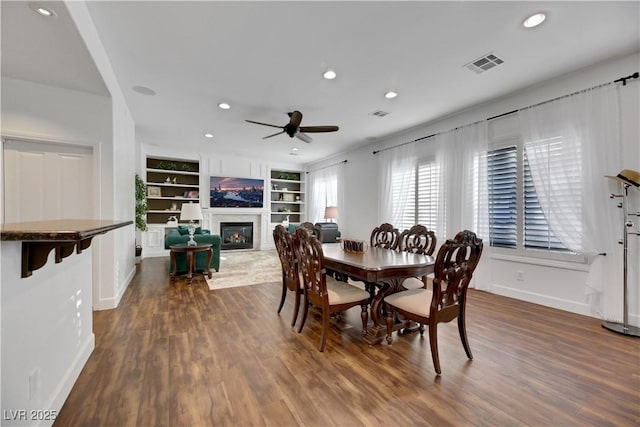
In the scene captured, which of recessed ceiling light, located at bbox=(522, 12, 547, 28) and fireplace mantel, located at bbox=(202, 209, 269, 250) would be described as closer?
recessed ceiling light, located at bbox=(522, 12, 547, 28)

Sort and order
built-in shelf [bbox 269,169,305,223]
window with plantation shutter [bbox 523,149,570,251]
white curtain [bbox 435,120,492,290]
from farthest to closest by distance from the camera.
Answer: built-in shelf [bbox 269,169,305,223], white curtain [bbox 435,120,492,290], window with plantation shutter [bbox 523,149,570,251]

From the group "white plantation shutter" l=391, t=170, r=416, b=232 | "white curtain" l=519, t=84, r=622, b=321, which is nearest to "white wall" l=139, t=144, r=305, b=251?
"white plantation shutter" l=391, t=170, r=416, b=232

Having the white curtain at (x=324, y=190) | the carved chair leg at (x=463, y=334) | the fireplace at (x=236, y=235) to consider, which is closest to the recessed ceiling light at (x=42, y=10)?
the carved chair leg at (x=463, y=334)

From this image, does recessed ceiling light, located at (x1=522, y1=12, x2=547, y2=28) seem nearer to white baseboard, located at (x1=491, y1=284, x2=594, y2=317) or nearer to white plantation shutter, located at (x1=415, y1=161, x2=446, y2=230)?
white plantation shutter, located at (x1=415, y1=161, x2=446, y2=230)

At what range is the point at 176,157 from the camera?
7.51 m

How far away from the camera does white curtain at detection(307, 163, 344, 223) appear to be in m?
7.59

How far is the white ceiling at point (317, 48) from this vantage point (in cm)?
221

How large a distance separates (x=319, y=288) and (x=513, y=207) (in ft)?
10.4

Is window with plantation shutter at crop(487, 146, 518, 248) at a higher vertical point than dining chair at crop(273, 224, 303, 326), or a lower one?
higher

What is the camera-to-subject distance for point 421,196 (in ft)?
16.8

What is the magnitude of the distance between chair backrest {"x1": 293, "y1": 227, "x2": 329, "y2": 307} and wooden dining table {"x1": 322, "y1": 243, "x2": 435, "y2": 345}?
0.84 feet

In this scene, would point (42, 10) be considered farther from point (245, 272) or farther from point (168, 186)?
point (168, 186)

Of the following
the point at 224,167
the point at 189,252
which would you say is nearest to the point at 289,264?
the point at 189,252

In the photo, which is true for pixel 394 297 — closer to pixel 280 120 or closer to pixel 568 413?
pixel 568 413
